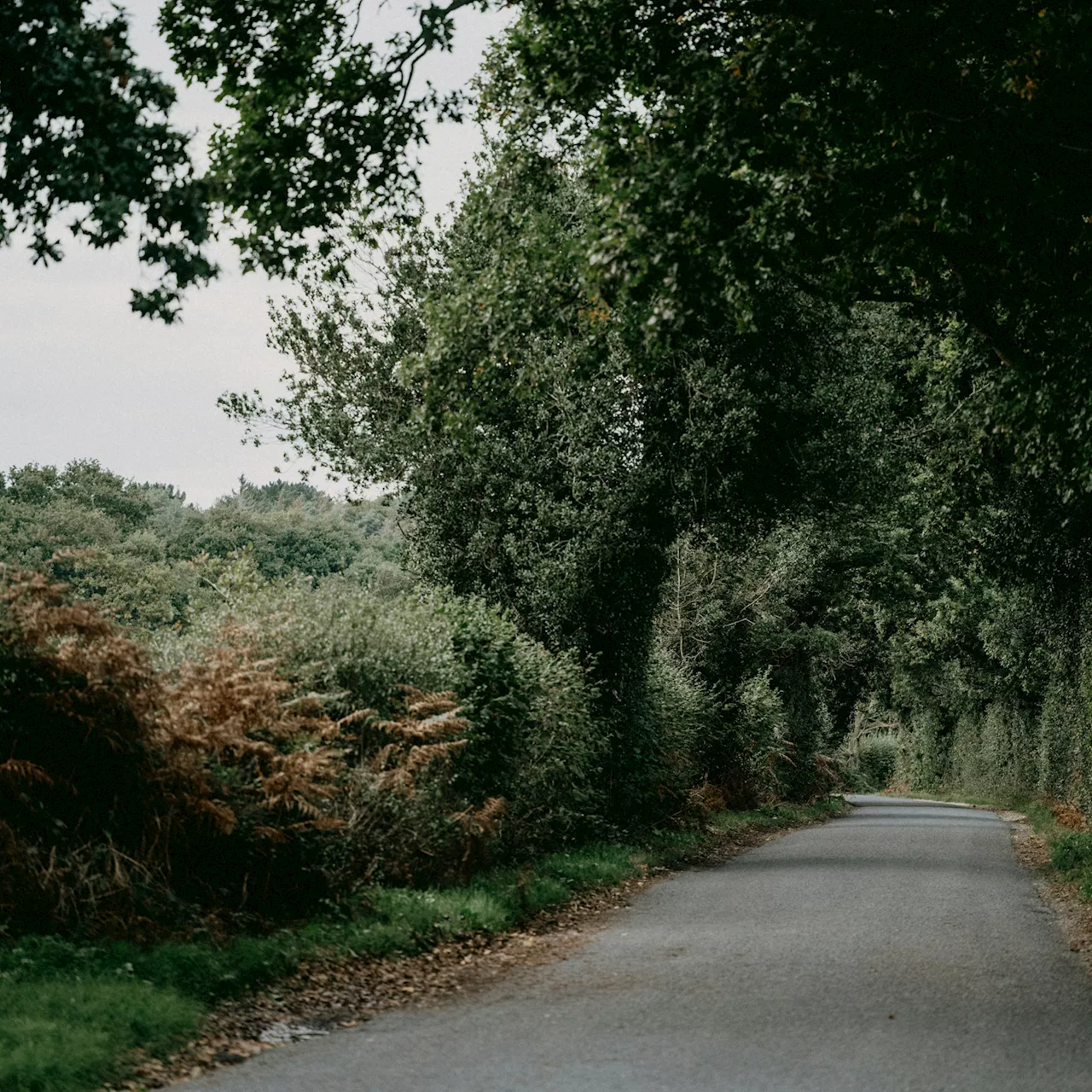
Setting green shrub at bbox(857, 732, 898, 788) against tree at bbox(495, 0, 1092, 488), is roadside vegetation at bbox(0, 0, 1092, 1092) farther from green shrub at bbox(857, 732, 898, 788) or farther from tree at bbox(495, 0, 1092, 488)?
green shrub at bbox(857, 732, 898, 788)

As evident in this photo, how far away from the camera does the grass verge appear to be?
6602mm

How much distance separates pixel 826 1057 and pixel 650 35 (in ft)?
27.8

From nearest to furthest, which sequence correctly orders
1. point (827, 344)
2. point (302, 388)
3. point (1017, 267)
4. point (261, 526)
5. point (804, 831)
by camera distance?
point (1017, 267) < point (827, 344) < point (302, 388) < point (804, 831) < point (261, 526)

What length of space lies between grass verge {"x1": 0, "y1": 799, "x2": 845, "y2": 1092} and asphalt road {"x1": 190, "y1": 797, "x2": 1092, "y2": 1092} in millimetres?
661

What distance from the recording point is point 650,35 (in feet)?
37.2

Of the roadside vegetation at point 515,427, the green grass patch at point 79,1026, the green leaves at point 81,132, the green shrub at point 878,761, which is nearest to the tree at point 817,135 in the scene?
the roadside vegetation at point 515,427

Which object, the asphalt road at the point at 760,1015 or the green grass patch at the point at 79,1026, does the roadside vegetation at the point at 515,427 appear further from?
the asphalt road at the point at 760,1015

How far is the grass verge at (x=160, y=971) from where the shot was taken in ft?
21.7

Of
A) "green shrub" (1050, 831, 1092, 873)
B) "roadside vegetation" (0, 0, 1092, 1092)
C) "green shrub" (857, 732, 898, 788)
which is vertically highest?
"roadside vegetation" (0, 0, 1092, 1092)

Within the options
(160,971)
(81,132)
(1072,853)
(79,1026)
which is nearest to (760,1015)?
(160,971)

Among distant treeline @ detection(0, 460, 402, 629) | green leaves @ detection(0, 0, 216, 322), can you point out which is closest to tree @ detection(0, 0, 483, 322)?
green leaves @ detection(0, 0, 216, 322)

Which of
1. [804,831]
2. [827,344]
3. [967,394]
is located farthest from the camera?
[804,831]

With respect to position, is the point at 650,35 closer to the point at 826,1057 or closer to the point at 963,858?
the point at 826,1057

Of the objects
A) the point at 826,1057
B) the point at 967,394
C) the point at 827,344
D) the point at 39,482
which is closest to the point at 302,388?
the point at 827,344
